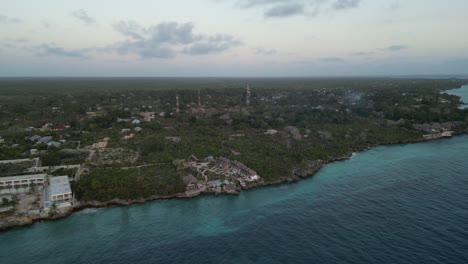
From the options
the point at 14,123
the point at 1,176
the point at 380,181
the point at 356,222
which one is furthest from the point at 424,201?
the point at 14,123

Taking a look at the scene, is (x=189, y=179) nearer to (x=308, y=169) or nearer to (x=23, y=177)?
(x=308, y=169)

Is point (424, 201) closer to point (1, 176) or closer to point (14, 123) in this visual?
point (1, 176)

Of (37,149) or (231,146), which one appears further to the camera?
(231,146)

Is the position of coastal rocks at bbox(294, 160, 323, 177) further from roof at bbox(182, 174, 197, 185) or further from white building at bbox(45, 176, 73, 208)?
white building at bbox(45, 176, 73, 208)

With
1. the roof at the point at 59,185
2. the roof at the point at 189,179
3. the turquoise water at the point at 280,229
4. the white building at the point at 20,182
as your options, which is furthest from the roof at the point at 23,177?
the roof at the point at 189,179

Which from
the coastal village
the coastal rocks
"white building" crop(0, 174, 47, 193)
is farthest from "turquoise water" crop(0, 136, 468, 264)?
"white building" crop(0, 174, 47, 193)

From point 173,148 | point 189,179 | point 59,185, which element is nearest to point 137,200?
point 189,179

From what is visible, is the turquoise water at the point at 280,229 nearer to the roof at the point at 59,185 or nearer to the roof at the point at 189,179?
the roof at the point at 189,179
